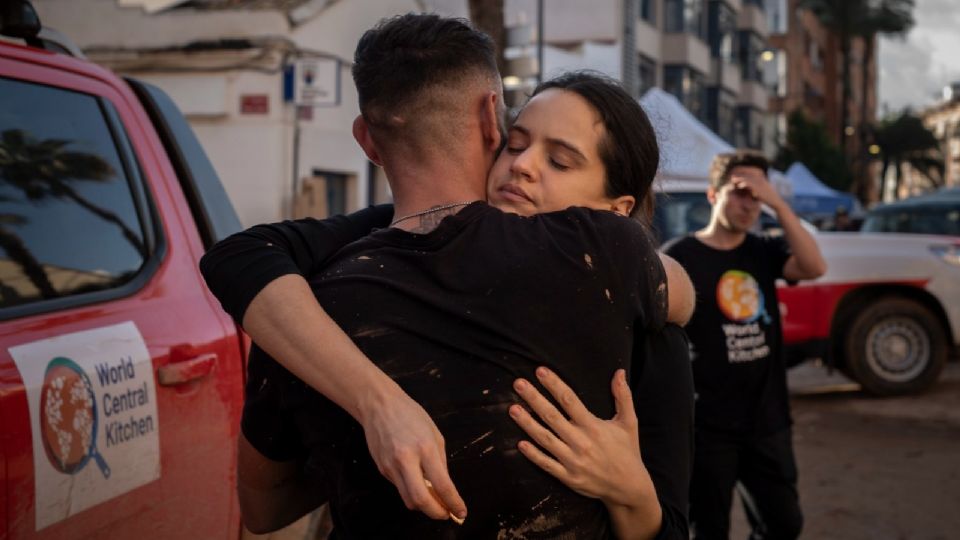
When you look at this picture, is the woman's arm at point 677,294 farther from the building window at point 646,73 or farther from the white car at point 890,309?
the building window at point 646,73

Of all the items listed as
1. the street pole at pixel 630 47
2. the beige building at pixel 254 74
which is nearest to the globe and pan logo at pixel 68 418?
the beige building at pixel 254 74

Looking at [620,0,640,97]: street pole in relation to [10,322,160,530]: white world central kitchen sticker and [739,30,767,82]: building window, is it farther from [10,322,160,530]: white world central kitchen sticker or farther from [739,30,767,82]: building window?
[10,322,160,530]: white world central kitchen sticker

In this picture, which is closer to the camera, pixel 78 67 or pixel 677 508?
pixel 677 508

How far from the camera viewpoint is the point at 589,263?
1681mm

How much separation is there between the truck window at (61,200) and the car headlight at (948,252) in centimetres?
880

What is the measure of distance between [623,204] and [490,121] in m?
0.34

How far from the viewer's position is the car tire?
33.1ft

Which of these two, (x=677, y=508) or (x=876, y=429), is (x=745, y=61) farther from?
(x=677, y=508)

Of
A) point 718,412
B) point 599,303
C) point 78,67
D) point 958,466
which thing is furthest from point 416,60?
point 958,466

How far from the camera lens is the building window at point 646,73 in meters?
36.6

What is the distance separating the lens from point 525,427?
1638mm

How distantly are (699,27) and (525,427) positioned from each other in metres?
42.6

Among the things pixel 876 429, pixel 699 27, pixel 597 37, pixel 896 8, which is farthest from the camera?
pixel 896 8

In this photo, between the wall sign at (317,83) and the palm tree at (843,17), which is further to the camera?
the palm tree at (843,17)
